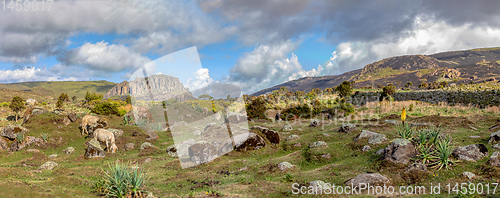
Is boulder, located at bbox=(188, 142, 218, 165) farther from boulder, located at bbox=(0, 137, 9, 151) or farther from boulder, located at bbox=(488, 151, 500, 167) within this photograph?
boulder, located at bbox=(0, 137, 9, 151)

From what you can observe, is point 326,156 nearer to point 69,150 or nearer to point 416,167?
point 416,167

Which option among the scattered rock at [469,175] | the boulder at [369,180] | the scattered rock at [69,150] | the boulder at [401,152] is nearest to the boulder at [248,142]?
the boulder at [401,152]

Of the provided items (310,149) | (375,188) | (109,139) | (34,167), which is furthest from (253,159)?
(34,167)

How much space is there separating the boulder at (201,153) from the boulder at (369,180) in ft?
33.7

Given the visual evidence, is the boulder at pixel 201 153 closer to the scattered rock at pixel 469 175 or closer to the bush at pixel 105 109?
the scattered rock at pixel 469 175

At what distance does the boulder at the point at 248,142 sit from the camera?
64.2 ft

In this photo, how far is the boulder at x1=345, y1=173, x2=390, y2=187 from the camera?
31.5 feet

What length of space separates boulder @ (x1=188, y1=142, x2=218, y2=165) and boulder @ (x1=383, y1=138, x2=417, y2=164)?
1149 centimetres

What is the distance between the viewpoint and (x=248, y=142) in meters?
19.7

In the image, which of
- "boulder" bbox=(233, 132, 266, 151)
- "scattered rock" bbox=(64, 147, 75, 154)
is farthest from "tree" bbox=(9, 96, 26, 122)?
"boulder" bbox=(233, 132, 266, 151)

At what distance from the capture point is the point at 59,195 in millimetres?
8344

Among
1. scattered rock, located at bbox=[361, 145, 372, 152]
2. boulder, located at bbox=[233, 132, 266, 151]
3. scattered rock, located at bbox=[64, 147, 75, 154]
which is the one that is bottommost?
scattered rock, located at bbox=[361, 145, 372, 152]

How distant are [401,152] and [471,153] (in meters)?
3.00

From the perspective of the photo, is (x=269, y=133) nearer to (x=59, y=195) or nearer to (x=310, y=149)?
(x=310, y=149)
